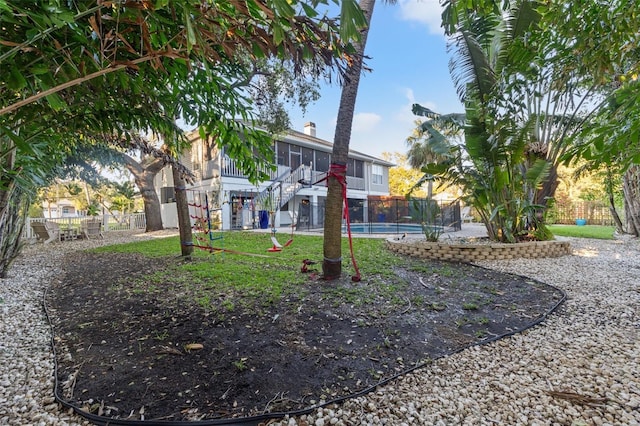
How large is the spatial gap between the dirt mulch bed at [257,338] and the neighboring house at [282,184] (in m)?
7.45

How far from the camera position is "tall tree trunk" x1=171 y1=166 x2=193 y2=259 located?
262 inches

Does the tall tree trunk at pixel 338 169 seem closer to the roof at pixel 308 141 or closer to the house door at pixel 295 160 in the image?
the roof at pixel 308 141

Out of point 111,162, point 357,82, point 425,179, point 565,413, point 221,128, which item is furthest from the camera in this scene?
point 111,162

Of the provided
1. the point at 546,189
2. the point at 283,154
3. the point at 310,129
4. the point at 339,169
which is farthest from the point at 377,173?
the point at 339,169

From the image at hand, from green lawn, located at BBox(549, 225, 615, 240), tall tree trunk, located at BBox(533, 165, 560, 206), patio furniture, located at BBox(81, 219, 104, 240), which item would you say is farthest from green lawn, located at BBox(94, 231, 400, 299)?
green lawn, located at BBox(549, 225, 615, 240)

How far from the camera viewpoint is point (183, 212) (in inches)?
265

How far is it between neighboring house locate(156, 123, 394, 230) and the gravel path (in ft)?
28.9

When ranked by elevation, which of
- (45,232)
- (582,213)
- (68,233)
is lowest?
(582,213)

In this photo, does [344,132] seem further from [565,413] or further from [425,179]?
[425,179]

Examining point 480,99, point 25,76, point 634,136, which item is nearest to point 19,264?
point 25,76

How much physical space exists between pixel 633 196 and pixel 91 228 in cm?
2076

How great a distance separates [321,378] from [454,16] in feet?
8.97

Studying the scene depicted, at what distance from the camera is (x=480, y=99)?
6.80m

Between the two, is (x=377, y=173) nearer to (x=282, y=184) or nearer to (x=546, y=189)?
(x=282, y=184)
